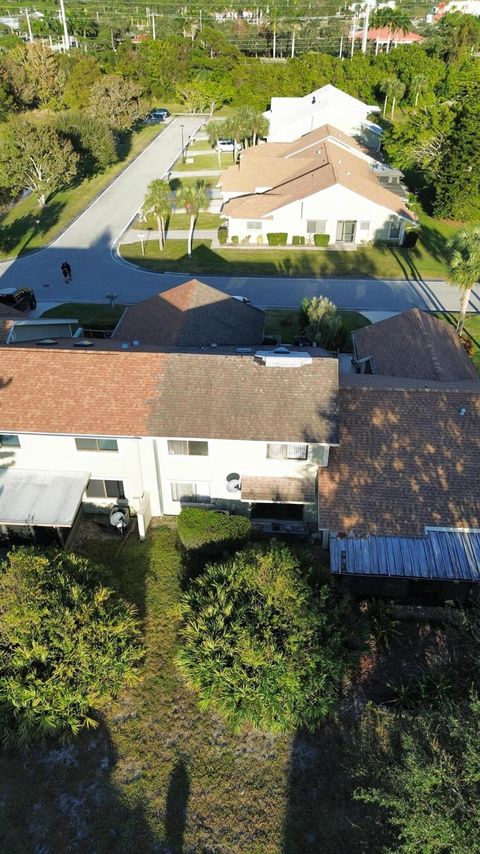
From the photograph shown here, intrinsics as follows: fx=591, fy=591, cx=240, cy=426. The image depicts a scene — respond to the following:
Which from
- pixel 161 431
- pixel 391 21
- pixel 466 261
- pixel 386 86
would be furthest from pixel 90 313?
pixel 391 21

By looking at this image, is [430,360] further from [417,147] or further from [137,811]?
[417,147]

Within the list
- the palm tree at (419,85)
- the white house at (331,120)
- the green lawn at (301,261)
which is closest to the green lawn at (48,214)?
the green lawn at (301,261)

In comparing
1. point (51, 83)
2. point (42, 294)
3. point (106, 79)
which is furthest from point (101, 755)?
point (51, 83)

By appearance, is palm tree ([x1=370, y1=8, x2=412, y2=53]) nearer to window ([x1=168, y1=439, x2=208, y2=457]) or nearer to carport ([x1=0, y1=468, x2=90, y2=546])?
window ([x1=168, y1=439, x2=208, y2=457])

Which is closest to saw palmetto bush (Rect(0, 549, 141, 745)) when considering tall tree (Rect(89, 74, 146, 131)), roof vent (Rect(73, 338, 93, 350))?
roof vent (Rect(73, 338, 93, 350))

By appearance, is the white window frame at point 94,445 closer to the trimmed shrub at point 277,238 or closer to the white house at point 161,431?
the white house at point 161,431

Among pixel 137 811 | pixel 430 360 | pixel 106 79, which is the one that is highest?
pixel 106 79
